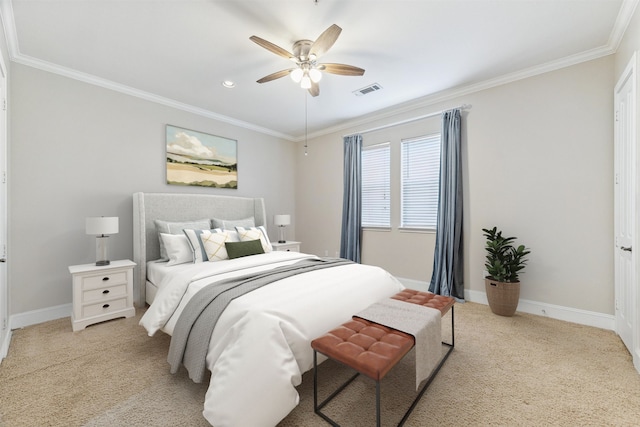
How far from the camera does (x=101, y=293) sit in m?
2.85

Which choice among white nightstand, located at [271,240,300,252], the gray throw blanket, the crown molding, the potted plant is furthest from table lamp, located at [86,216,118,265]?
the potted plant

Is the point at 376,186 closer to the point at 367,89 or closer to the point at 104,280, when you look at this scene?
the point at 367,89

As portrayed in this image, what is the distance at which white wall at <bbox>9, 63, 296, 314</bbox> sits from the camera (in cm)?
277

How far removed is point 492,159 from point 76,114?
16.5 ft

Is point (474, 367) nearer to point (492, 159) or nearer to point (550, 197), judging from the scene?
point (550, 197)

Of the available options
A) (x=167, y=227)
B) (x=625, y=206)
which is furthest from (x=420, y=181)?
(x=167, y=227)

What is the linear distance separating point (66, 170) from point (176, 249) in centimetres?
151

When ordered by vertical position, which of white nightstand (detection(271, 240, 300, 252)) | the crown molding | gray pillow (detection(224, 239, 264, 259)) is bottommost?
white nightstand (detection(271, 240, 300, 252))

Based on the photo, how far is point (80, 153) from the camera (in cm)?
312

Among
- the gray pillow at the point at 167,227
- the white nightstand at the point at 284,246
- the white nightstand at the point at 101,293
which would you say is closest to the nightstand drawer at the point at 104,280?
the white nightstand at the point at 101,293

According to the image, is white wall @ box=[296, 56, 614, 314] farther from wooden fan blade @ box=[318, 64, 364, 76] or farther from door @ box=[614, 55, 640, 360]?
wooden fan blade @ box=[318, 64, 364, 76]

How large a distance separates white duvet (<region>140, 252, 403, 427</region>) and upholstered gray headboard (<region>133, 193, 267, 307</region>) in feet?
3.81

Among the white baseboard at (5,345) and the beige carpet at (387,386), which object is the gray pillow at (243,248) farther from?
the white baseboard at (5,345)

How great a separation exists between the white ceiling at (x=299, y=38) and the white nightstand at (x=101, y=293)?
2.22m
